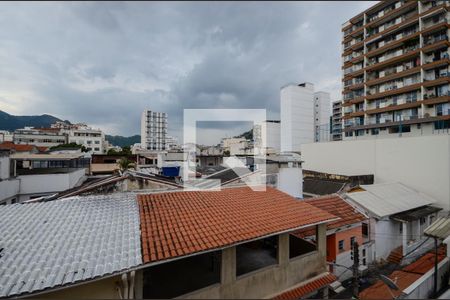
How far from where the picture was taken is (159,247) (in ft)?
14.4

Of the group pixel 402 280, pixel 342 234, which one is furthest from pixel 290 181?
pixel 402 280

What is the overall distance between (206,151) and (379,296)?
107 ft

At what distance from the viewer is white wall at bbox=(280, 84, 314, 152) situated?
42531 mm

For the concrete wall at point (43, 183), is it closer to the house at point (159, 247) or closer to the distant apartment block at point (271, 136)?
the house at point (159, 247)

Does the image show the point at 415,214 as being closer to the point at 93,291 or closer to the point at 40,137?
the point at 93,291

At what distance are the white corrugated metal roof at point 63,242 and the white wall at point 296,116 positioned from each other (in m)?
39.7

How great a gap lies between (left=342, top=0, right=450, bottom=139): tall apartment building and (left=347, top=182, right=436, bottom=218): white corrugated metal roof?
9.71m

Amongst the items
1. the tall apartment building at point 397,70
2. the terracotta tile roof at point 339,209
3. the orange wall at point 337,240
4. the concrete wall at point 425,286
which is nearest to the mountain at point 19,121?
the tall apartment building at point 397,70

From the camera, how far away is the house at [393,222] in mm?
11570

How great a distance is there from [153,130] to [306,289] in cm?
7564

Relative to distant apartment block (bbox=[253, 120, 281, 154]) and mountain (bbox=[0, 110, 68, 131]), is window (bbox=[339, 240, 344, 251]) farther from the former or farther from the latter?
Answer: mountain (bbox=[0, 110, 68, 131])

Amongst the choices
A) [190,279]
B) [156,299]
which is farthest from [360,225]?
[156,299]

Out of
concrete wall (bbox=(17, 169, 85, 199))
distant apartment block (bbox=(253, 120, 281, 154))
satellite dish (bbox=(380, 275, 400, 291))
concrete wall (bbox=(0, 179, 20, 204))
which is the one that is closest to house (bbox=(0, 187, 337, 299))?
satellite dish (bbox=(380, 275, 400, 291))

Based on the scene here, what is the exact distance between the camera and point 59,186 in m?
15.2
